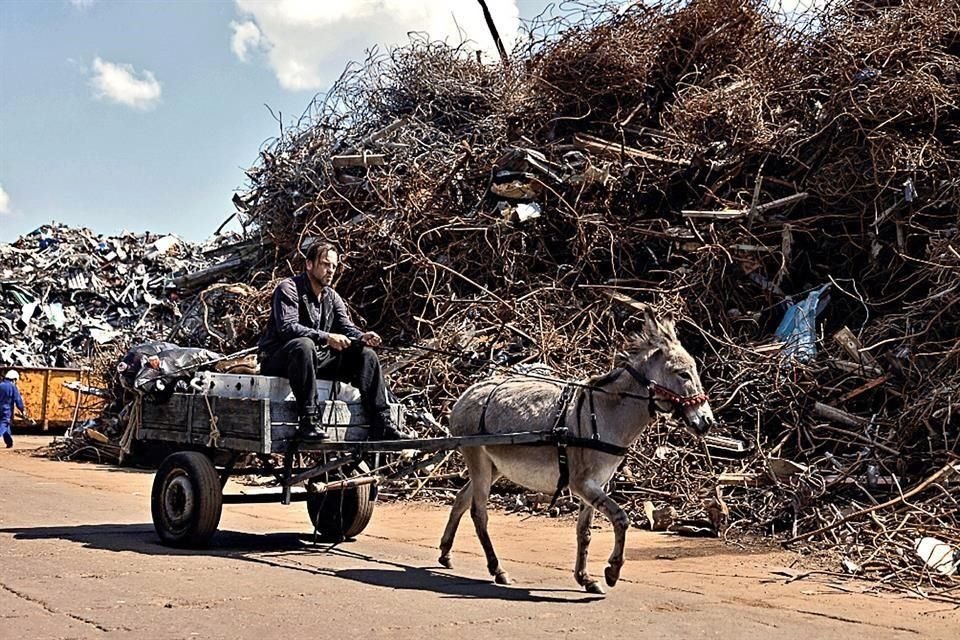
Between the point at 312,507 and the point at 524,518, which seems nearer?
the point at 312,507

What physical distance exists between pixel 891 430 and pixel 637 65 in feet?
30.1

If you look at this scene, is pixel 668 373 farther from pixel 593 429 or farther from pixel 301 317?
pixel 301 317

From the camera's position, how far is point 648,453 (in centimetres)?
1258

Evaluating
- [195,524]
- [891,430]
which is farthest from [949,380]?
[195,524]

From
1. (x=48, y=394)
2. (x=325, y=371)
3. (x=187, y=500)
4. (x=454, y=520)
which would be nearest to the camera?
(x=454, y=520)

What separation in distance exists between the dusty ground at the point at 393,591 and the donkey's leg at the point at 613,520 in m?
0.21

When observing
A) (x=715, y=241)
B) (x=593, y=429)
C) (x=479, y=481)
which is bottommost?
(x=479, y=481)

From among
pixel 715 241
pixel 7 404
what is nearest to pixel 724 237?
pixel 715 241

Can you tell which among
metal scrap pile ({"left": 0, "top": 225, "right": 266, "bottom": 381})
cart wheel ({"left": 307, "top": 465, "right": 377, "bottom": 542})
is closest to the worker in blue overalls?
metal scrap pile ({"left": 0, "top": 225, "right": 266, "bottom": 381})

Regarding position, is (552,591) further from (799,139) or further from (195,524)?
(799,139)

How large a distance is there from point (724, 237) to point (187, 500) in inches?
337

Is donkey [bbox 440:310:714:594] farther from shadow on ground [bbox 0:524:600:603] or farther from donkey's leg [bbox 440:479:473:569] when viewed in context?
shadow on ground [bbox 0:524:600:603]

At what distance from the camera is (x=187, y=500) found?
364 inches

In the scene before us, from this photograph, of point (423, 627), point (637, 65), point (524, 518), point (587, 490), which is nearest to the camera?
point (423, 627)
